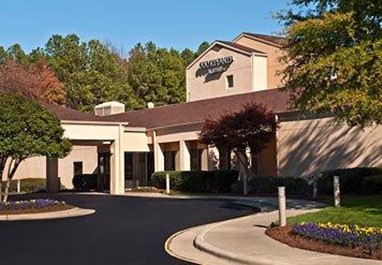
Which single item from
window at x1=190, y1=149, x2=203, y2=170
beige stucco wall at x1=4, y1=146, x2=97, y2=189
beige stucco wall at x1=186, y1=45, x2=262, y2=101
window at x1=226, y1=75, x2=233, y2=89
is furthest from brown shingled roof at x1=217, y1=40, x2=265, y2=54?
window at x1=190, y1=149, x2=203, y2=170

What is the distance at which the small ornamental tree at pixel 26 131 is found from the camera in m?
24.0

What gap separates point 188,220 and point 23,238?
5.33 meters

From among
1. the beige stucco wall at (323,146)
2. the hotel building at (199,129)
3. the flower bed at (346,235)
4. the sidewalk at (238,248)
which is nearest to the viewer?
the sidewalk at (238,248)

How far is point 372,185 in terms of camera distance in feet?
79.5

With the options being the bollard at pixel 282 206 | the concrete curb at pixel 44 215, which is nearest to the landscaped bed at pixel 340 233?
the bollard at pixel 282 206

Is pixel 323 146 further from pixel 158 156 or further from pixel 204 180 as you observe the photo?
pixel 158 156

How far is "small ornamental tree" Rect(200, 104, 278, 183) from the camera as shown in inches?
1206

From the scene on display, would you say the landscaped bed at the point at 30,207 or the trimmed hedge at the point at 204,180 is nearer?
the landscaped bed at the point at 30,207

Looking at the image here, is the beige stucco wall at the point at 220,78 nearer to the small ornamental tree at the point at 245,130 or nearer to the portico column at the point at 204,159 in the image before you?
the portico column at the point at 204,159

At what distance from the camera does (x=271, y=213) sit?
19.8 m

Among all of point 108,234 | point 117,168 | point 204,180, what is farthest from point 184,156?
point 108,234

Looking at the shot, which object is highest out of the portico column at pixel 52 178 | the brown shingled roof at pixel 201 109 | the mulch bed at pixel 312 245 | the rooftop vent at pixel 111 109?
the rooftop vent at pixel 111 109

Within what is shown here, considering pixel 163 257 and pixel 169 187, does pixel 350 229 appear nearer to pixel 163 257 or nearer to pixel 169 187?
pixel 163 257

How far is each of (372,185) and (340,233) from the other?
12.8 m
